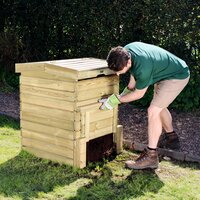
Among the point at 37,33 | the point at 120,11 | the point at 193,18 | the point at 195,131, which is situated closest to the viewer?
the point at 195,131

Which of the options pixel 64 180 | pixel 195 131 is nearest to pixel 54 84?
pixel 64 180

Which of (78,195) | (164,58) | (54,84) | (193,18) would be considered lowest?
(78,195)

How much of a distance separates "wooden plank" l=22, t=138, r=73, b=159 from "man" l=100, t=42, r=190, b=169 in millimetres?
607

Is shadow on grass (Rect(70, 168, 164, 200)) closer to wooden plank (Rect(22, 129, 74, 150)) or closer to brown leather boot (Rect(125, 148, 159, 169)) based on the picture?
brown leather boot (Rect(125, 148, 159, 169))

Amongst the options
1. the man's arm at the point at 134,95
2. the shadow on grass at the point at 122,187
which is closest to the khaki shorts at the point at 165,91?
the man's arm at the point at 134,95

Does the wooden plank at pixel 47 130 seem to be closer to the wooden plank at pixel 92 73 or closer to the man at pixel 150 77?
the man at pixel 150 77

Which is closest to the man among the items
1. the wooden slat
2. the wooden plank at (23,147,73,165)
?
the wooden slat

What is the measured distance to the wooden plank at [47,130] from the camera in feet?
15.0

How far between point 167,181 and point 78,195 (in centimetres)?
94

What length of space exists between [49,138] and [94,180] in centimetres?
72

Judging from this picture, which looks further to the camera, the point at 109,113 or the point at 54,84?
the point at 109,113

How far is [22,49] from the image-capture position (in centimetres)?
877

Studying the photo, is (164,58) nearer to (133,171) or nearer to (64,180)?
(133,171)

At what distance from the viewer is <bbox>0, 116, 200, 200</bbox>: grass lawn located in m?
4.07
